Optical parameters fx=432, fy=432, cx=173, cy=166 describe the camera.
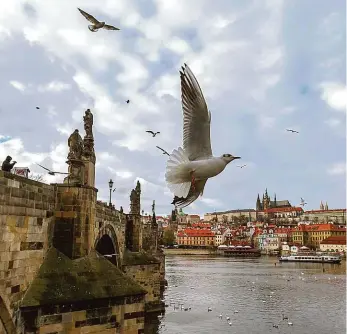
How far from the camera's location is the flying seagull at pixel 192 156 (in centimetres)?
378

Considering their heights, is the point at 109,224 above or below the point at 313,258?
above

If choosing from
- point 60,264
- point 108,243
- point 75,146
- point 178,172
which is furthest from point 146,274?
point 178,172

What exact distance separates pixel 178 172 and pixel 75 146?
26.6 ft

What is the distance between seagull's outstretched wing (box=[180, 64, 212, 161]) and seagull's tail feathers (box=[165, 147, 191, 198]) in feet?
0.29

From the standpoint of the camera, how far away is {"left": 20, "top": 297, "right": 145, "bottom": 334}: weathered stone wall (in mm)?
9477

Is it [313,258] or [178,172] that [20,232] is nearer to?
[178,172]

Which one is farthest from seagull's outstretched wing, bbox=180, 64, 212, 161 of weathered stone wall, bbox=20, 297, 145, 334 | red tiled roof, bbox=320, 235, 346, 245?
red tiled roof, bbox=320, 235, 346, 245

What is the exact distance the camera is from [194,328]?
26.1 metres

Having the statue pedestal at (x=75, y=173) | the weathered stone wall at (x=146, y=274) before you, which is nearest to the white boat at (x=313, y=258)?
the weathered stone wall at (x=146, y=274)

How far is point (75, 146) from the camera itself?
1160cm

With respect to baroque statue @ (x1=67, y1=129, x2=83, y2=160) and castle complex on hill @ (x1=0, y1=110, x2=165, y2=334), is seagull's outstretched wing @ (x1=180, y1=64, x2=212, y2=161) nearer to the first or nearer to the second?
castle complex on hill @ (x1=0, y1=110, x2=165, y2=334)

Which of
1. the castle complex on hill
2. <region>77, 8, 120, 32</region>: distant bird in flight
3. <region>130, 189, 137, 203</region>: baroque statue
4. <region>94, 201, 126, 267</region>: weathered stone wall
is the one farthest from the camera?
<region>130, 189, 137, 203</region>: baroque statue

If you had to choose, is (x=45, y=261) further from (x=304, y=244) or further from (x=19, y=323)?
(x=304, y=244)

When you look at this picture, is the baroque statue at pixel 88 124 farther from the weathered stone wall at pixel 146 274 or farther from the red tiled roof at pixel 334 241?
the red tiled roof at pixel 334 241
